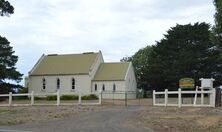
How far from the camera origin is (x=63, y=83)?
75.3m

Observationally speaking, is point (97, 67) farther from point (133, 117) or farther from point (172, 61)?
point (133, 117)

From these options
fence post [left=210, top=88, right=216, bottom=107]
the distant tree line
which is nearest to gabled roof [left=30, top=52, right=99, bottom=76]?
the distant tree line

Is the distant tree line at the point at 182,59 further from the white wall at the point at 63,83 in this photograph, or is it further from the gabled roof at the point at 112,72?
the white wall at the point at 63,83

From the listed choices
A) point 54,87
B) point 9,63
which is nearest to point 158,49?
point 54,87

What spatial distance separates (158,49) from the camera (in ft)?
250

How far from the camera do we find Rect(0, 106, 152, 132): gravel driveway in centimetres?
2112

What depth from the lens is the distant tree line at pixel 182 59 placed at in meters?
70.2

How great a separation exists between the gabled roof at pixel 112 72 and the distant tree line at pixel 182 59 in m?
4.03

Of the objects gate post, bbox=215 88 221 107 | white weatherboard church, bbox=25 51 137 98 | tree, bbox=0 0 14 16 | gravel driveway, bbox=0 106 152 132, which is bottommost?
gravel driveway, bbox=0 106 152 132

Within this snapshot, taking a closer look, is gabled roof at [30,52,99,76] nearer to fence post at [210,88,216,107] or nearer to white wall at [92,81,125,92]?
white wall at [92,81,125,92]

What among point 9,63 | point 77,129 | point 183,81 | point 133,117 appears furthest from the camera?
point 9,63

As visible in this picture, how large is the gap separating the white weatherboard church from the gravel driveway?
43.3 m

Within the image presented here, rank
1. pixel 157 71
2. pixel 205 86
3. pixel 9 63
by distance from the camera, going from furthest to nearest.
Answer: pixel 157 71 < pixel 9 63 < pixel 205 86

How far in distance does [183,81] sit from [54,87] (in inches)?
1608
